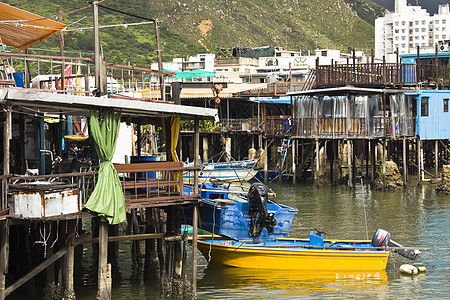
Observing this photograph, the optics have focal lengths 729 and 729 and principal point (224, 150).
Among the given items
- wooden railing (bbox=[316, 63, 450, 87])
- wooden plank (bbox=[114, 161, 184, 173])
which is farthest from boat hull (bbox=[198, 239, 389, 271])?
wooden railing (bbox=[316, 63, 450, 87])

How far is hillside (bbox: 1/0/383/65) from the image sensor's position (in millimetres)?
91688

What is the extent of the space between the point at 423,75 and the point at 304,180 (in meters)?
10.3

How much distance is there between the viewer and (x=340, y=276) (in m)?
23.0

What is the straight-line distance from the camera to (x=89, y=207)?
56.8ft

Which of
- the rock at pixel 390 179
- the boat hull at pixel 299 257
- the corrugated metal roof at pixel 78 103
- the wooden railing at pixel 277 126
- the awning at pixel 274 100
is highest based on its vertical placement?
the awning at pixel 274 100

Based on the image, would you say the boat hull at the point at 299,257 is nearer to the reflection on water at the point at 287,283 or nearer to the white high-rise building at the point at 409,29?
the reflection on water at the point at 287,283

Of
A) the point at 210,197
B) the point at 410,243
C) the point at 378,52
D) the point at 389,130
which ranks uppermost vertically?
the point at 378,52

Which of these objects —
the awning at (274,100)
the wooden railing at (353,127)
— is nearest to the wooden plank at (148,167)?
the wooden railing at (353,127)

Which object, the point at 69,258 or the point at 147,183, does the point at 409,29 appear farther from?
the point at 69,258

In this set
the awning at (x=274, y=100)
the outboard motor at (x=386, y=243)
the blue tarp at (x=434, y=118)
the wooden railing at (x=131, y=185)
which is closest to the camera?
the wooden railing at (x=131, y=185)

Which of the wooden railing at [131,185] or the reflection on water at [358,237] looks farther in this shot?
the reflection on water at [358,237]

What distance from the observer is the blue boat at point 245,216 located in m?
23.1

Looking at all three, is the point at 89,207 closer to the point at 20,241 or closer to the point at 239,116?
the point at 20,241

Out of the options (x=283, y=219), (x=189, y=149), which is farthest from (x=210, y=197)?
(x=189, y=149)
